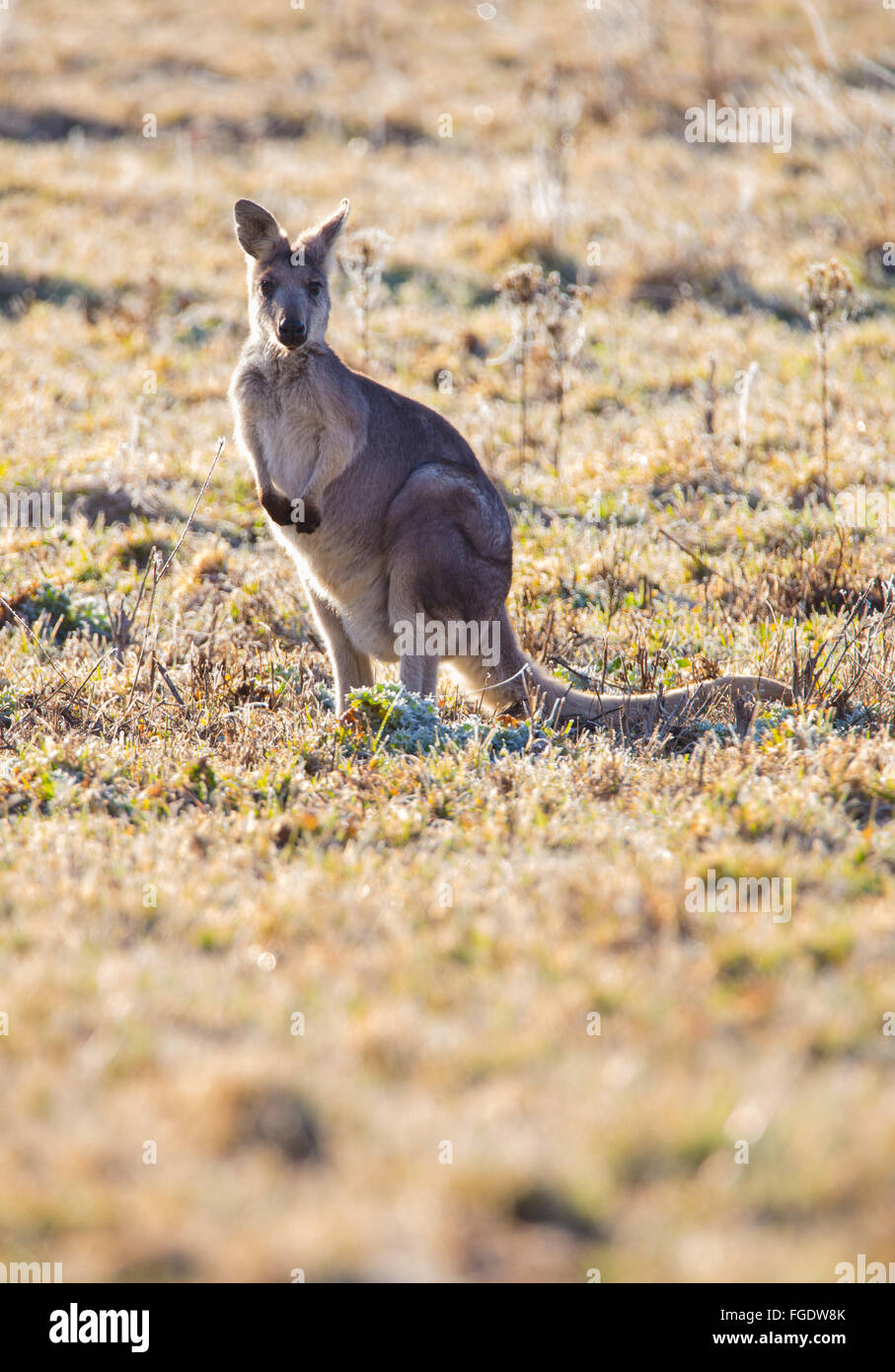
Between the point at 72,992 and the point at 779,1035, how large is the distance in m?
1.45

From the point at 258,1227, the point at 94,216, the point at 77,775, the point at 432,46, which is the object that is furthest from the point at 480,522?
the point at 432,46

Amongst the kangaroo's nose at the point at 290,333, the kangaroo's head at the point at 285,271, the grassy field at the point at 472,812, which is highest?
the kangaroo's head at the point at 285,271

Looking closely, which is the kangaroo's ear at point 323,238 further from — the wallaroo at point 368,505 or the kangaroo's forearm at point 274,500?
the kangaroo's forearm at point 274,500

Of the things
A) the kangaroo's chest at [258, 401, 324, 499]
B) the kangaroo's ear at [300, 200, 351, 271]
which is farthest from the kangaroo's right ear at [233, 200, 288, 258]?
the kangaroo's chest at [258, 401, 324, 499]

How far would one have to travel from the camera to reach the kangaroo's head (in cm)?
515

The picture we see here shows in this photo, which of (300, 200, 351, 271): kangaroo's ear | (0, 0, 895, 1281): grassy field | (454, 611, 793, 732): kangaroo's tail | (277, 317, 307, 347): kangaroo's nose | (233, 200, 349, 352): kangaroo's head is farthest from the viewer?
(300, 200, 351, 271): kangaroo's ear

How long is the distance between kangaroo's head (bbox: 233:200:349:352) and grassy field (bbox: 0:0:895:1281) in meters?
1.32

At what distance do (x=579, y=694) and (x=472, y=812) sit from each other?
1136 millimetres

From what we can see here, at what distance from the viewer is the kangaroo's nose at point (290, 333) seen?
5.02m

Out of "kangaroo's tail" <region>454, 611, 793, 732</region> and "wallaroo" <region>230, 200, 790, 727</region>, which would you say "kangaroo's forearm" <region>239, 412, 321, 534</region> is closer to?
"wallaroo" <region>230, 200, 790, 727</region>

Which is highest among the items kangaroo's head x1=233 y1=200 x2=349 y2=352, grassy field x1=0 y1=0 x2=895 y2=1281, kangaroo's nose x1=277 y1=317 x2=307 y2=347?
kangaroo's head x1=233 y1=200 x2=349 y2=352

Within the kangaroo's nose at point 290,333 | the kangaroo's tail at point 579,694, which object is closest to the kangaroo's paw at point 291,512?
the kangaroo's nose at point 290,333

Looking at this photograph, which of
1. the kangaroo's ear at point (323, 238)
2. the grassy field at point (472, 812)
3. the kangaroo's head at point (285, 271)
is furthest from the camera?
the kangaroo's ear at point (323, 238)

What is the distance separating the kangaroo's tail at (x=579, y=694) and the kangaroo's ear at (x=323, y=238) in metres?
1.59
